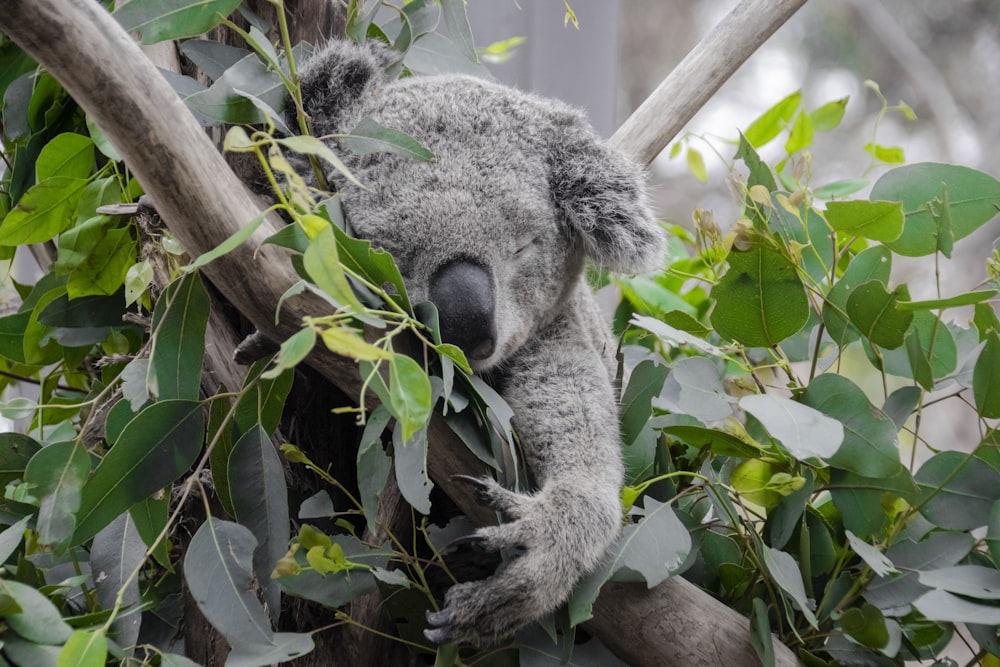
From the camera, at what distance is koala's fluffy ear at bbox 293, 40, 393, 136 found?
118 cm

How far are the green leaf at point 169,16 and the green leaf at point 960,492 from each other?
1.00m

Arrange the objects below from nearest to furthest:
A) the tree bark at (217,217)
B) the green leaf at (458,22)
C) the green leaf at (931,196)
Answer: the tree bark at (217,217) < the green leaf at (931,196) < the green leaf at (458,22)

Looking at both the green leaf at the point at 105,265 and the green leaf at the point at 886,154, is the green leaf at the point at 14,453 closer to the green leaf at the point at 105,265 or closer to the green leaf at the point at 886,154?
the green leaf at the point at 105,265

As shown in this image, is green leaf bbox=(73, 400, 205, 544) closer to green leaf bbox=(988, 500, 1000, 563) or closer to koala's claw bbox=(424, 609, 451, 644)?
koala's claw bbox=(424, 609, 451, 644)

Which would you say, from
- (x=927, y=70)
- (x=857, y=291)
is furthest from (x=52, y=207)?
(x=927, y=70)

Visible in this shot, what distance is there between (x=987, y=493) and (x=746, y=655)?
0.36m

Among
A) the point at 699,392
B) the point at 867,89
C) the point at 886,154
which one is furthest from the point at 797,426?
the point at 867,89

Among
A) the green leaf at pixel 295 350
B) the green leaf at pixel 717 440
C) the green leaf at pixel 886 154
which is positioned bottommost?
the green leaf at pixel 717 440

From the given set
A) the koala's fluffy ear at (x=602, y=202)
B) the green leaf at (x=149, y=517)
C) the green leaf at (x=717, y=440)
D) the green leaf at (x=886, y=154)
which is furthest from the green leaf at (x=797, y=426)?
the green leaf at (x=886, y=154)

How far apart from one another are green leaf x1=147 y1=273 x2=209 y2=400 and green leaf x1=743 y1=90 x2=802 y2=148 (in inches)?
49.6

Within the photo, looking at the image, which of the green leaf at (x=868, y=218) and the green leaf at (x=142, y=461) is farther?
the green leaf at (x=868, y=218)

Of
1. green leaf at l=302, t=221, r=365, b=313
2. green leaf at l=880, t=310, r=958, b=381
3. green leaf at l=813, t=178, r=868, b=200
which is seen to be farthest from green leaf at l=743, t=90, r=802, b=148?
green leaf at l=302, t=221, r=365, b=313

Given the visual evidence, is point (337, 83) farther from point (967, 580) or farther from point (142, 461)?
point (967, 580)

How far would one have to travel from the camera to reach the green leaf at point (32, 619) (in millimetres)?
904
